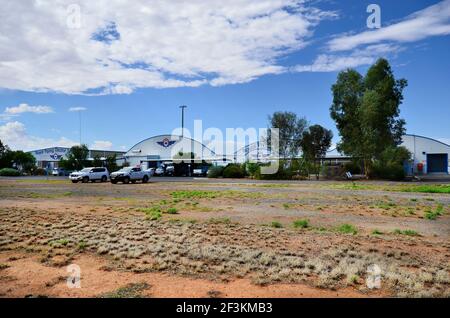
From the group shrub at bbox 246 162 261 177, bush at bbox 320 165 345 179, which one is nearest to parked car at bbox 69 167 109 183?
shrub at bbox 246 162 261 177

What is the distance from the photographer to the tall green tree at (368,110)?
43.2 metres

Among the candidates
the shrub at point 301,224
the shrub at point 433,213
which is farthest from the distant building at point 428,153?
the shrub at point 301,224

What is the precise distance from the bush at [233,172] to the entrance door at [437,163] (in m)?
34.9

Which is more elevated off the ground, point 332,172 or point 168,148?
point 168,148

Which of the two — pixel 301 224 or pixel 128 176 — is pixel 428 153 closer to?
pixel 128 176

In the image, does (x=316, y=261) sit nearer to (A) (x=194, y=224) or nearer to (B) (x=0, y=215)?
(A) (x=194, y=224)

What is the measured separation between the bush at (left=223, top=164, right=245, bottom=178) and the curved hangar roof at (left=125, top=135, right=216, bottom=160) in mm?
22997

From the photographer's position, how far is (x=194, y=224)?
11141mm

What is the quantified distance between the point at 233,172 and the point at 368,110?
755 inches

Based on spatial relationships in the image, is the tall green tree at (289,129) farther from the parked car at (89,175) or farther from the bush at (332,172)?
the parked car at (89,175)

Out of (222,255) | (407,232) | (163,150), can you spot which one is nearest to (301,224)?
(407,232)

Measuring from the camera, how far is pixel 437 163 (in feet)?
209
